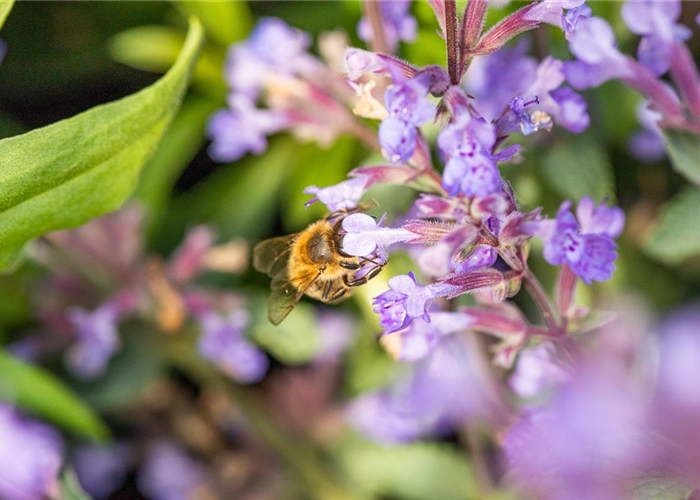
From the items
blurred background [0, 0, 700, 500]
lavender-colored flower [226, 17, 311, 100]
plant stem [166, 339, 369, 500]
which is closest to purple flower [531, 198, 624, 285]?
blurred background [0, 0, 700, 500]

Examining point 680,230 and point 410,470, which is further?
point 410,470

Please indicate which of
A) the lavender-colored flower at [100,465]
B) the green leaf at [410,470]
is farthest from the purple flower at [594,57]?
the lavender-colored flower at [100,465]

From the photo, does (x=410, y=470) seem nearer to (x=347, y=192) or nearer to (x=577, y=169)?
(x=577, y=169)

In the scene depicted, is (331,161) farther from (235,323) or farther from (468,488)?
(468,488)

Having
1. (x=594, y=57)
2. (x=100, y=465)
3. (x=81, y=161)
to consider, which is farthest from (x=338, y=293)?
(x=100, y=465)

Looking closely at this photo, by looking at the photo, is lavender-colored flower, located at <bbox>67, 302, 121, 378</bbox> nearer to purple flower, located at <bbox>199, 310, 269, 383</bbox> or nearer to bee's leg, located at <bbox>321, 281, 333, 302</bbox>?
purple flower, located at <bbox>199, 310, 269, 383</bbox>
